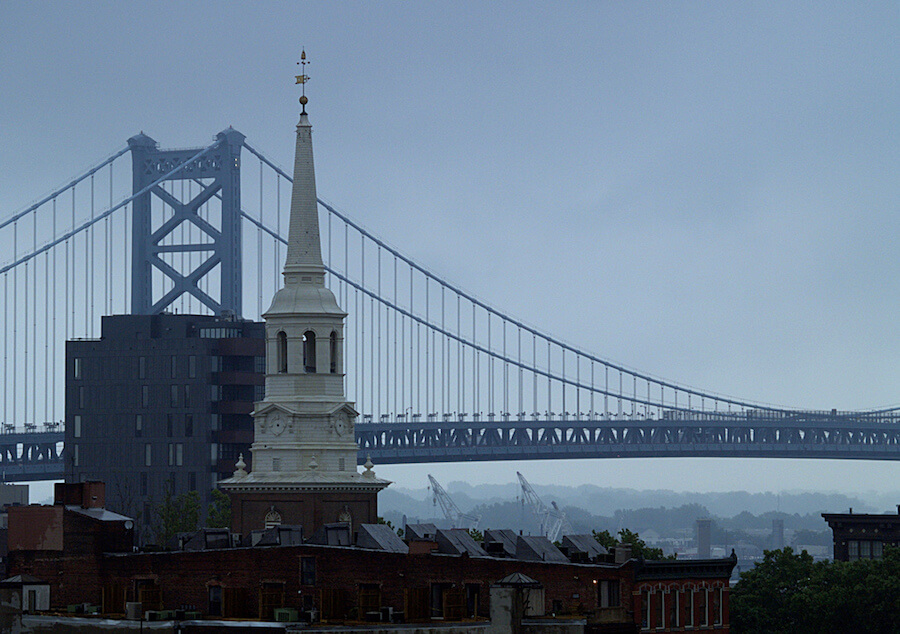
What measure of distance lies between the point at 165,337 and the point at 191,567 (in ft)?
319

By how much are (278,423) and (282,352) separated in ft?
10.2

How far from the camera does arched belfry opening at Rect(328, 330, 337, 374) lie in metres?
91.6

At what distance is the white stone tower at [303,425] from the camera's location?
89.6m

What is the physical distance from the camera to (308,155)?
93.9m

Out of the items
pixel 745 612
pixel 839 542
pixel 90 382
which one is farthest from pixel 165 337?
pixel 745 612

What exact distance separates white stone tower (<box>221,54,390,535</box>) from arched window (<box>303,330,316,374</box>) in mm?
39

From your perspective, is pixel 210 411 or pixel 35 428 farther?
pixel 35 428

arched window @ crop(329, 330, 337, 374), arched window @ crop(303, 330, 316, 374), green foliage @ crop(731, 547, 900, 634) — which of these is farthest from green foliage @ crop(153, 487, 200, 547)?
arched window @ crop(329, 330, 337, 374)

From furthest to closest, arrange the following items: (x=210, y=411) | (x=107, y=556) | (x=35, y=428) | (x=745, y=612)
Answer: (x=35, y=428) < (x=210, y=411) < (x=745, y=612) < (x=107, y=556)

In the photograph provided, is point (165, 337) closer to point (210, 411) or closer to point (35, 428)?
point (210, 411)

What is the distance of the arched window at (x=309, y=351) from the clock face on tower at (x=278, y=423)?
2.20 m

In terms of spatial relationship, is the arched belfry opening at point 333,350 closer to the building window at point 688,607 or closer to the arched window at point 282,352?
the arched window at point 282,352

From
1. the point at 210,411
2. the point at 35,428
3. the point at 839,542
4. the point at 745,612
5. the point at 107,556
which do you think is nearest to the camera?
the point at 107,556

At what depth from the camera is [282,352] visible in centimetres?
9194
